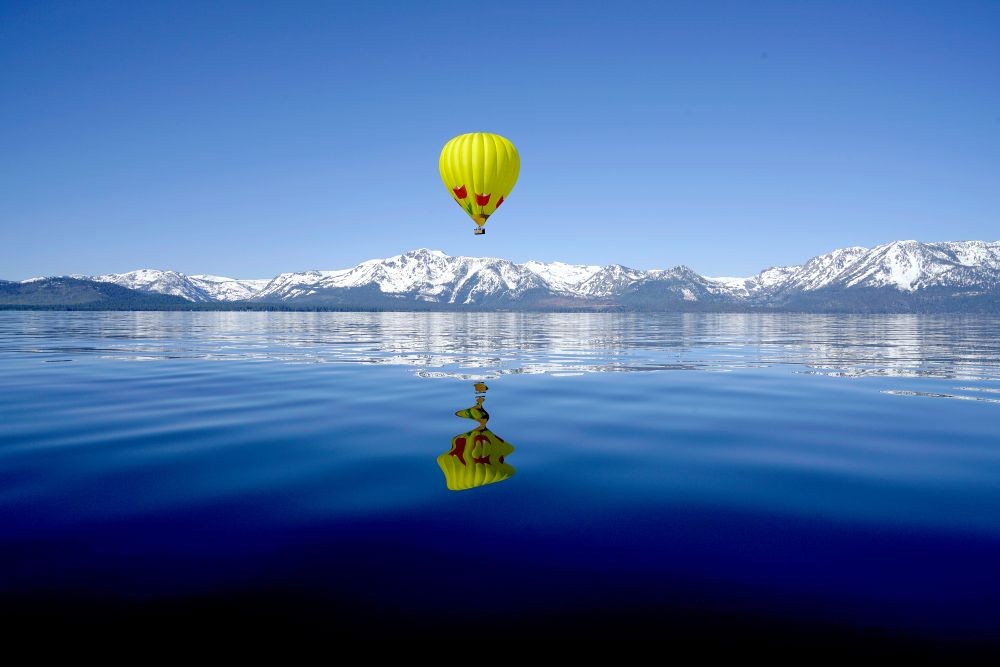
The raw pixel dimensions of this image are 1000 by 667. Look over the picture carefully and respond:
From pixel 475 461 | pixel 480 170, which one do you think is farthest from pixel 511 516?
pixel 480 170

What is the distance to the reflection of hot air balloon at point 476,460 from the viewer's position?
12.7 m

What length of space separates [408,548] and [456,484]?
146 inches

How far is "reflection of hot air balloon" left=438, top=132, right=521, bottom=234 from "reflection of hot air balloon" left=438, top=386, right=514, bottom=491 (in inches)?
995

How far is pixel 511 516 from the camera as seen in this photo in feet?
33.4

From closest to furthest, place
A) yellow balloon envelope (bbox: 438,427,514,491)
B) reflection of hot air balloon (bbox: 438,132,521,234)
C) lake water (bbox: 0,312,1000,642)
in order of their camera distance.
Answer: lake water (bbox: 0,312,1000,642) < yellow balloon envelope (bbox: 438,427,514,491) < reflection of hot air balloon (bbox: 438,132,521,234)

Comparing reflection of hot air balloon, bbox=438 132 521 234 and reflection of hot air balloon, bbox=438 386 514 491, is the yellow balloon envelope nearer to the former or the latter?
reflection of hot air balloon, bbox=438 386 514 491

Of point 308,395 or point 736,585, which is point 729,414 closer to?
point 736,585

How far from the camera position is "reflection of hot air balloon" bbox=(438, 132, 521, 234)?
1583 inches

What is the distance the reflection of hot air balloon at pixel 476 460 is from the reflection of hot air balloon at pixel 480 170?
82.9 feet

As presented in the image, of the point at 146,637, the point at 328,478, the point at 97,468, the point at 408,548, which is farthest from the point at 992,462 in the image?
the point at 97,468

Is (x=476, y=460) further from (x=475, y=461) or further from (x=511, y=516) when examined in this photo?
(x=511, y=516)

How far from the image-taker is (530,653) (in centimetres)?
593

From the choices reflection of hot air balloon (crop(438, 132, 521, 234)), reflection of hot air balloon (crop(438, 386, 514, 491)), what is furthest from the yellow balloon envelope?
reflection of hot air balloon (crop(438, 132, 521, 234))

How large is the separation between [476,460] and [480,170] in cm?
2907
